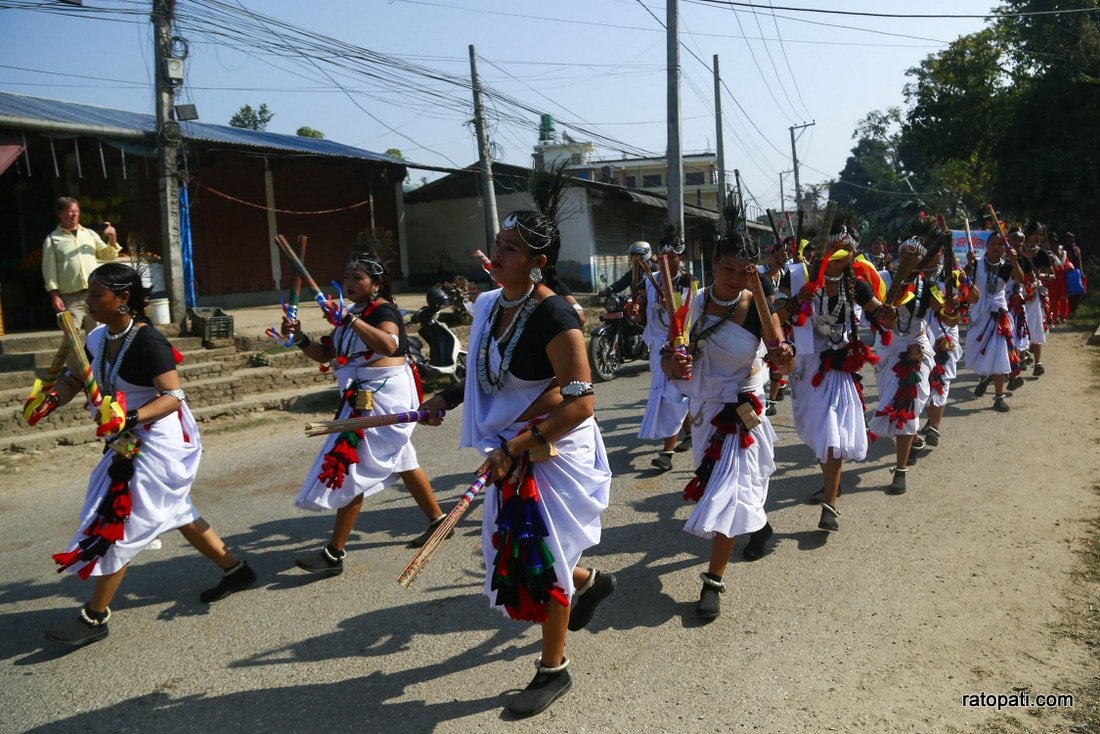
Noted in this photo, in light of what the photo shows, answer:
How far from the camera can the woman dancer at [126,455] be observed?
373 centimetres

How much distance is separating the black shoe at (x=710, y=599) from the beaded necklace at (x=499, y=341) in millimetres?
1591

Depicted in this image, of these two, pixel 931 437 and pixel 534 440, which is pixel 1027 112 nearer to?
pixel 931 437

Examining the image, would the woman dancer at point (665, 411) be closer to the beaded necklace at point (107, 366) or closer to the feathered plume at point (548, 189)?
the feathered plume at point (548, 189)

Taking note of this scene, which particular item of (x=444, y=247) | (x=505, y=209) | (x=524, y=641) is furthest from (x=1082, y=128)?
(x=524, y=641)

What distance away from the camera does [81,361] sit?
Answer: 3.75 metres

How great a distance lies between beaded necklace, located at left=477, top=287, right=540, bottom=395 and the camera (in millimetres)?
3100

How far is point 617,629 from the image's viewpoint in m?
3.79

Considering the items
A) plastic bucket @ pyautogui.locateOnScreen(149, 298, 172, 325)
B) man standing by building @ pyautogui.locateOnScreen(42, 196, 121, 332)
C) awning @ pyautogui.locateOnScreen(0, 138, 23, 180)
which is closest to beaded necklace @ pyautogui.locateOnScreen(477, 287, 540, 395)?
man standing by building @ pyautogui.locateOnScreen(42, 196, 121, 332)

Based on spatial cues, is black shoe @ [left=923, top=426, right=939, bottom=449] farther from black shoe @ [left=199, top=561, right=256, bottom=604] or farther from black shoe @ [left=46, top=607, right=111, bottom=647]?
black shoe @ [left=46, top=607, right=111, bottom=647]

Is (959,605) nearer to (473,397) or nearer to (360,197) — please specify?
(473,397)

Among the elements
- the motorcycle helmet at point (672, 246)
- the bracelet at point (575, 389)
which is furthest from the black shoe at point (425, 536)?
the motorcycle helmet at point (672, 246)

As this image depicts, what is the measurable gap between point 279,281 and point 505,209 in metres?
7.16

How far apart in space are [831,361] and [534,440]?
9.58ft

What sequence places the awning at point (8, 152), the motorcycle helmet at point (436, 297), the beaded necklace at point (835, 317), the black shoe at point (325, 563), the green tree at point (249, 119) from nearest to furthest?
1. the black shoe at point (325, 563)
2. the beaded necklace at point (835, 317)
3. the motorcycle helmet at point (436, 297)
4. the awning at point (8, 152)
5. the green tree at point (249, 119)
